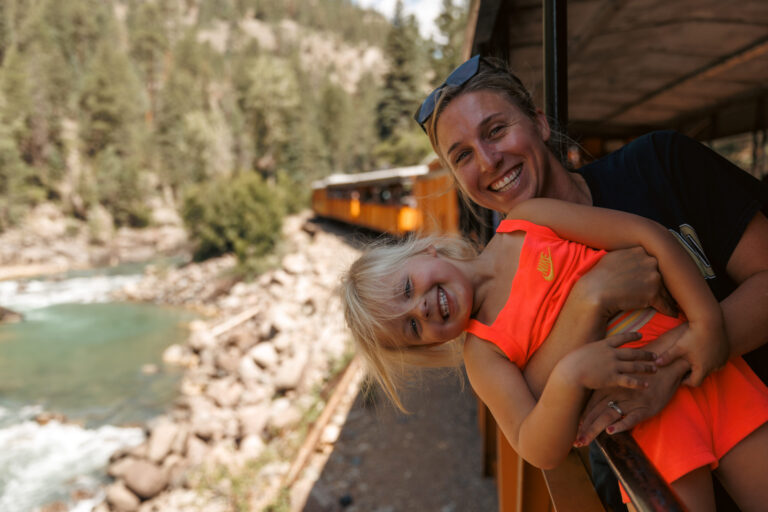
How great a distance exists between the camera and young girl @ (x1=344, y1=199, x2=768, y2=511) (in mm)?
1090

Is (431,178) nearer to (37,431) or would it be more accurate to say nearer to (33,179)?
(37,431)

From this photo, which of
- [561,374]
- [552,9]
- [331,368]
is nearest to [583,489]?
[561,374]

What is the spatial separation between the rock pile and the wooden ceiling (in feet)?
5.73

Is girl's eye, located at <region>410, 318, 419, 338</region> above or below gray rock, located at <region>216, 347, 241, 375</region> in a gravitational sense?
above

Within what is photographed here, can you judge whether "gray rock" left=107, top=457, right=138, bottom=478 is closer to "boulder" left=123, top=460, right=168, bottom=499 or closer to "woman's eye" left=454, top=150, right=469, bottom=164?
"boulder" left=123, top=460, right=168, bottom=499

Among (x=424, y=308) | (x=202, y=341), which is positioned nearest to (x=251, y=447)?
(x=424, y=308)

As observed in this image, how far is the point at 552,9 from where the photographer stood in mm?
1938

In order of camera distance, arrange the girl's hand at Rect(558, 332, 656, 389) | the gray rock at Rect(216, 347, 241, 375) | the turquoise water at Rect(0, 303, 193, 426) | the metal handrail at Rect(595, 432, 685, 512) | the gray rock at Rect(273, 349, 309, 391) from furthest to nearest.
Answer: the gray rock at Rect(216, 347, 241, 375)
the turquoise water at Rect(0, 303, 193, 426)
the gray rock at Rect(273, 349, 309, 391)
the girl's hand at Rect(558, 332, 656, 389)
the metal handrail at Rect(595, 432, 685, 512)

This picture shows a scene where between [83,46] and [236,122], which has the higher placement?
[83,46]

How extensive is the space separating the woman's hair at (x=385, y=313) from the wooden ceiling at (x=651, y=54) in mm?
840

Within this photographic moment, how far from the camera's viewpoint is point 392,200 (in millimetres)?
19484

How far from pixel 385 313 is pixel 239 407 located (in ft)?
31.9

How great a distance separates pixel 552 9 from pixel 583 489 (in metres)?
1.76

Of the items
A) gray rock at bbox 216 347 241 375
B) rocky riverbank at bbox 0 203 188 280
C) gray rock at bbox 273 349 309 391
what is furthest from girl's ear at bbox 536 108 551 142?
rocky riverbank at bbox 0 203 188 280
